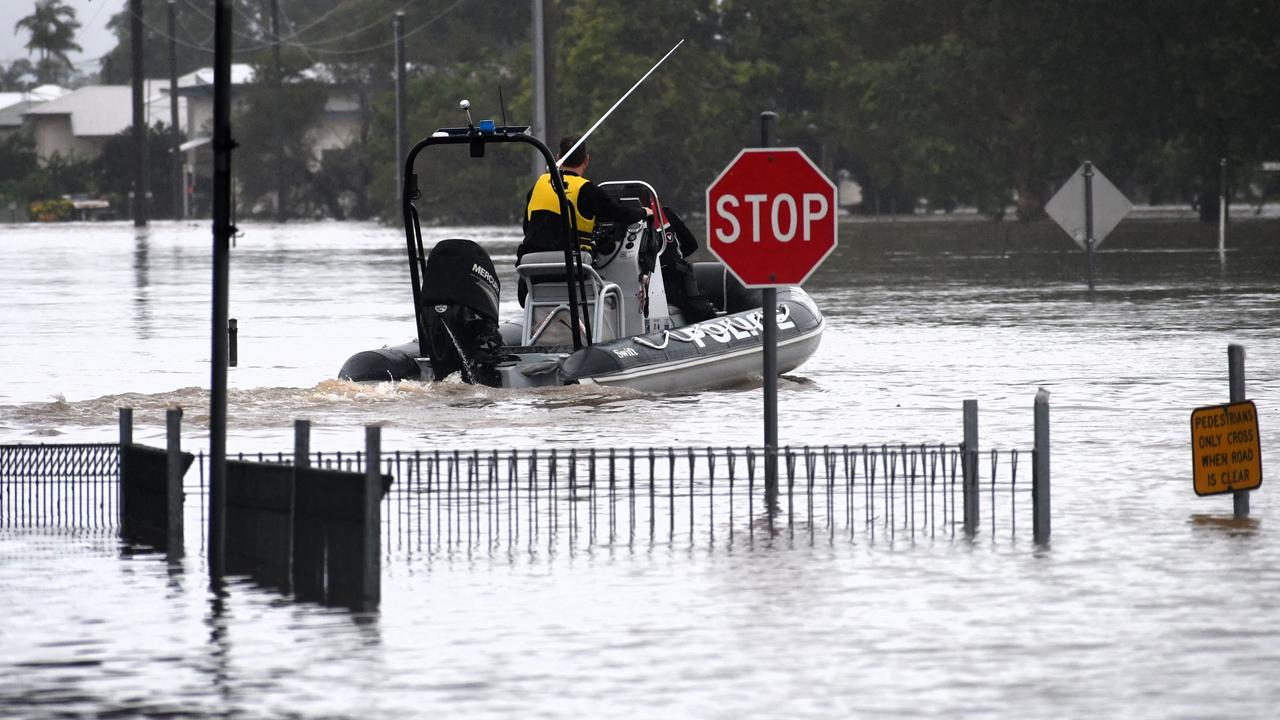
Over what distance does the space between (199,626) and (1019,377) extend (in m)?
12.8

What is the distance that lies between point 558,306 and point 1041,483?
952 centimetres

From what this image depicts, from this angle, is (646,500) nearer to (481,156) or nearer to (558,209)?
(481,156)

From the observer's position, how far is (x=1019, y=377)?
21.1m

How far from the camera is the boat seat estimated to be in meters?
20.3

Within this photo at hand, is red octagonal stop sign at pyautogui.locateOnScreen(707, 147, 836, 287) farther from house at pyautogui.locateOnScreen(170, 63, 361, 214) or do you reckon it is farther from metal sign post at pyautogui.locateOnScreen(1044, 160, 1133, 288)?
house at pyautogui.locateOnScreen(170, 63, 361, 214)

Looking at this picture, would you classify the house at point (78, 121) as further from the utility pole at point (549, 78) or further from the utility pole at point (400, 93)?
the utility pole at point (549, 78)

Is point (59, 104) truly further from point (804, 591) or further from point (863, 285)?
point (804, 591)

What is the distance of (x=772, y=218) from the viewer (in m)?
13.1

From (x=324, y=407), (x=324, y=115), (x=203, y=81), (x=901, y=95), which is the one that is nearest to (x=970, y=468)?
(x=324, y=407)

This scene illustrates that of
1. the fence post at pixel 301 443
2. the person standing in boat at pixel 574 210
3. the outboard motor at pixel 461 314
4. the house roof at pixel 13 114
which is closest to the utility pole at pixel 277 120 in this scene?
the house roof at pixel 13 114

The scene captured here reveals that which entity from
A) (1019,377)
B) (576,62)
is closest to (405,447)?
(1019,377)

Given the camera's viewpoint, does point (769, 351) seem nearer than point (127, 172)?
Yes

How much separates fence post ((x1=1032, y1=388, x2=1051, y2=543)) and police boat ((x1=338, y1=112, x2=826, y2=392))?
7.23 m

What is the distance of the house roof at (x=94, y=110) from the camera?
146375 millimetres
